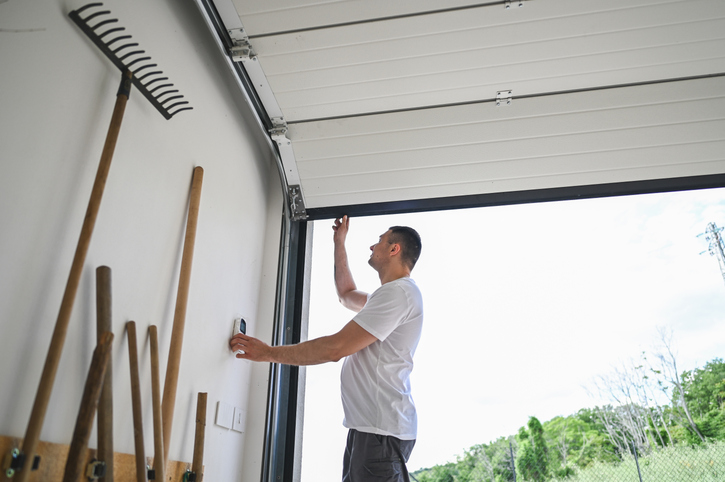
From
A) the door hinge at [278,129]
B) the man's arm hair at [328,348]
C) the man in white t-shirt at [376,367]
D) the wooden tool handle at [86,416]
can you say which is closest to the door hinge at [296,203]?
the door hinge at [278,129]

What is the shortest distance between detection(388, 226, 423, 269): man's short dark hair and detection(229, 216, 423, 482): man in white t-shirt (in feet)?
0.90

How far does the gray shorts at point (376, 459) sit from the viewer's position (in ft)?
7.17

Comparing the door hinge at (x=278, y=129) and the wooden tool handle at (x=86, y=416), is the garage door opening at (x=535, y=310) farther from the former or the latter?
the wooden tool handle at (x=86, y=416)

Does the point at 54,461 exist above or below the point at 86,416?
below

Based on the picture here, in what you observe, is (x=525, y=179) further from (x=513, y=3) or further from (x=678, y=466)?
(x=678, y=466)

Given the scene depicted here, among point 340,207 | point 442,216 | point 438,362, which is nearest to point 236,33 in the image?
point 340,207

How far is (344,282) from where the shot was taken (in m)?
3.10

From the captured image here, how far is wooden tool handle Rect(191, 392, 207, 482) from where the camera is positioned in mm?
2041

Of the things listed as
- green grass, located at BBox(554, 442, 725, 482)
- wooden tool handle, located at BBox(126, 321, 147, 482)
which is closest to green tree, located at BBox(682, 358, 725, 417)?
green grass, located at BBox(554, 442, 725, 482)

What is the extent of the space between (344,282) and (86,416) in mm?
1900

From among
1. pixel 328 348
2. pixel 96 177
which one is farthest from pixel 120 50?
pixel 328 348

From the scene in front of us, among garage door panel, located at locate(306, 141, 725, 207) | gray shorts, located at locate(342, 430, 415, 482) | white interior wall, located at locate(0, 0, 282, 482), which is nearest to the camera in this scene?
white interior wall, located at locate(0, 0, 282, 482)

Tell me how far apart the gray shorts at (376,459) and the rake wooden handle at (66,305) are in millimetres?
1323

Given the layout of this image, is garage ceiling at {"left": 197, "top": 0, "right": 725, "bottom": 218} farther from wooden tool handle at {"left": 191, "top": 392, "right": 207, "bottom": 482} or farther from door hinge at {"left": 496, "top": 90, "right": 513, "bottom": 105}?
wooden tool handle at {"left": 191, "top": 392, "right": 207, "bottom": 482}
